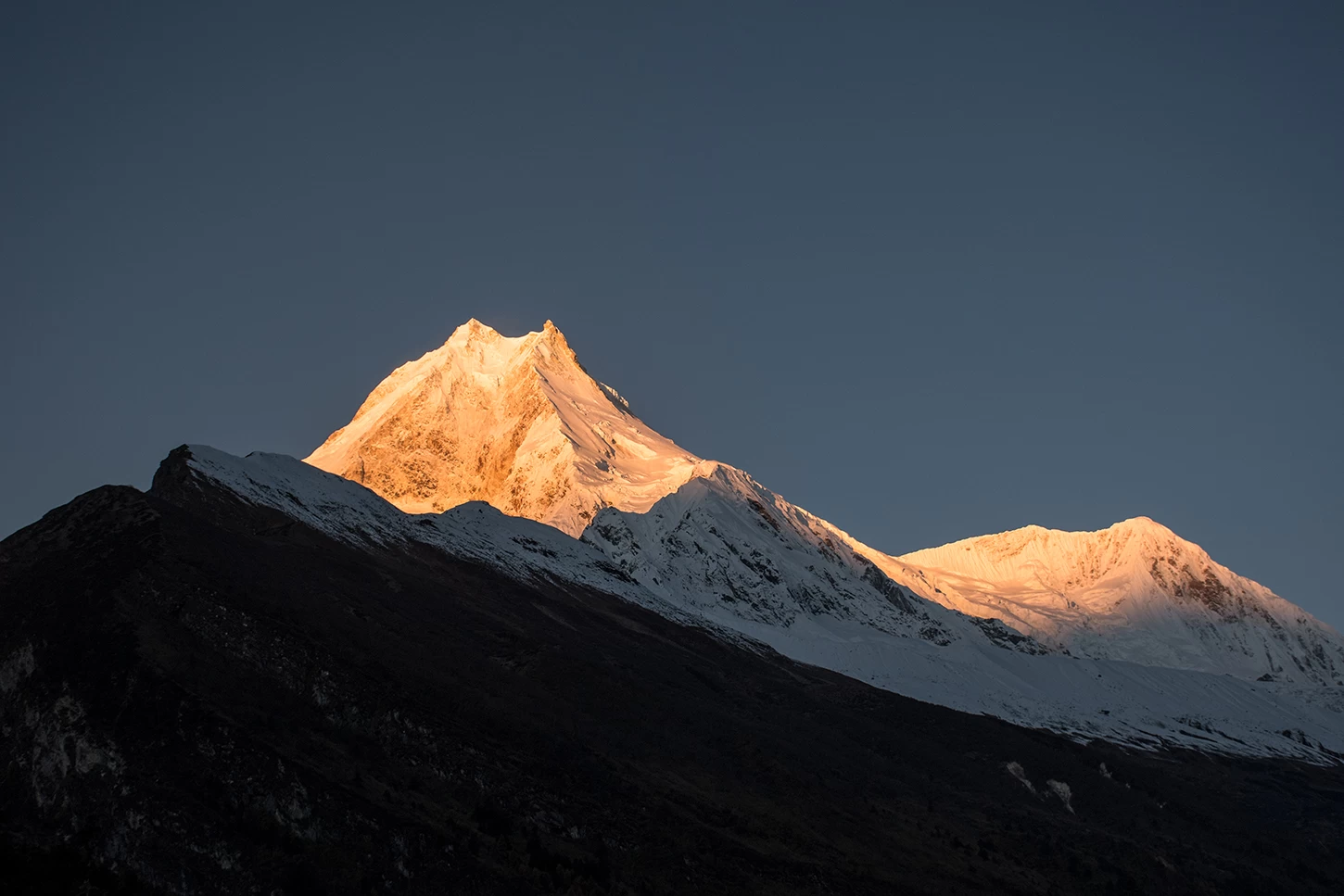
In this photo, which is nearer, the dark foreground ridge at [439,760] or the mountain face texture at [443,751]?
the dark foreground ridge at [439,760]

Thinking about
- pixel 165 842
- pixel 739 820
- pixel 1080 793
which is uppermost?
pixel 1080 793

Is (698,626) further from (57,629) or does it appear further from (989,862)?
(57,629)

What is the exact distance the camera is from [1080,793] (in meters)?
146

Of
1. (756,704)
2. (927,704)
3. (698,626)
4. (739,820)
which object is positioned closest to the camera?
(739,820)

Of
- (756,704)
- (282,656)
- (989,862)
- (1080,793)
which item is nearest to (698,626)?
(756,704)

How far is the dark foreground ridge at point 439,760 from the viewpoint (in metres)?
63.5

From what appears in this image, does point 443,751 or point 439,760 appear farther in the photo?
point 443,751

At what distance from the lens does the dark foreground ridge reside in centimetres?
6347

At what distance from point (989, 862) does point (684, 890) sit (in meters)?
38.1

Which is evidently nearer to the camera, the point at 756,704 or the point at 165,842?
the point at 165,842

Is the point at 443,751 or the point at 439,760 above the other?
the point at 443,751

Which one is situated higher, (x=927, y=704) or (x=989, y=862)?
(x=927, y=704)

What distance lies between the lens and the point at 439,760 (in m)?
80.3

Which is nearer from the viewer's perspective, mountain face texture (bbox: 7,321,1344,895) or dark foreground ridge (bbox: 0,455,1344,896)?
dark foreground ridge (bbox: 0,455,1344,896)
